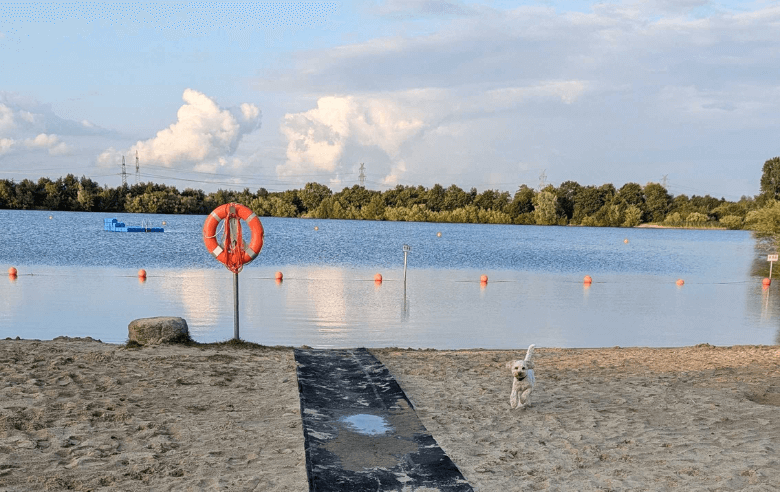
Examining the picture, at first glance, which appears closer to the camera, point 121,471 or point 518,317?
point 121,471

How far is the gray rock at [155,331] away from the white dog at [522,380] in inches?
173

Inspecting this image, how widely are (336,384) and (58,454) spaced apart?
260cm

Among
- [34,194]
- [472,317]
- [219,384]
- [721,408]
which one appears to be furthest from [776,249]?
[34,194]

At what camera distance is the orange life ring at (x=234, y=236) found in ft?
29.9

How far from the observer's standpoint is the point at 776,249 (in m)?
26.5

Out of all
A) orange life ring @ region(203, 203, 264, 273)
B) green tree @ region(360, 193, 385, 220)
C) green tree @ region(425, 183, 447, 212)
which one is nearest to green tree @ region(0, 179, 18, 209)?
green tree @ region(360, 193, 385, 220)

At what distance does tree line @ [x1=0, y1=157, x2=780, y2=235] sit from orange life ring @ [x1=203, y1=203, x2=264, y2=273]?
8059 centimetres

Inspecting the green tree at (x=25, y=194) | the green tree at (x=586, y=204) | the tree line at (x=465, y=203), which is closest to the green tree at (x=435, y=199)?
the tree line at (x=465, y=203)

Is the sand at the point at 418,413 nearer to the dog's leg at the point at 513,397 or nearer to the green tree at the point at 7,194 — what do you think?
the dog's leg at the point at 513,397

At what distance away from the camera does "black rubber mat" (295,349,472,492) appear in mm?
3982

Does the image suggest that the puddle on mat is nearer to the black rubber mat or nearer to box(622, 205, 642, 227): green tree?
the black rubber mat

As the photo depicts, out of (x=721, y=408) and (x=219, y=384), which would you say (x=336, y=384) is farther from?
(x=721, y=408)

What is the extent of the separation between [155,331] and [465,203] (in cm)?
8720

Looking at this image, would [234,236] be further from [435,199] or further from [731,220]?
[435,199]
